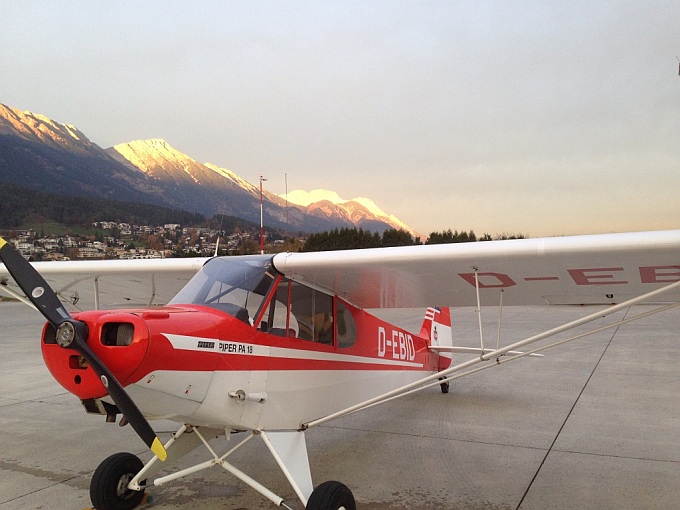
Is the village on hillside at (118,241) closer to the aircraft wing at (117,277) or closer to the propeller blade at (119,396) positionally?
the aircraft wing at (117,277)

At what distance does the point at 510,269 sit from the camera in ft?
14.7

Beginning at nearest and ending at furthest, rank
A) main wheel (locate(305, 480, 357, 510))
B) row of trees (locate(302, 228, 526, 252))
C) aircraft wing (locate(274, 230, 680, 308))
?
main wheel (locate(305, 480, 357, 510))
aircraft wing (locate(274, 230, 680, 308))
row of trees (locate(302, 228, 526, 252))

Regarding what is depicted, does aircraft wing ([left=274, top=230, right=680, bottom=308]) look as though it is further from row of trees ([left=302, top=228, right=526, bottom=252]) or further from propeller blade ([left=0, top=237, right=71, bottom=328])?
row of trees ([left=302, top=228, right=526, bottom=252])

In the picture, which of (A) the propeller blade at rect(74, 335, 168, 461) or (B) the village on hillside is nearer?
(A) the propeller blade at rect(74, 335, 168, 461)

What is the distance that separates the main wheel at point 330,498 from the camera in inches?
147

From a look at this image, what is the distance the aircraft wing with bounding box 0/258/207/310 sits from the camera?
18.2 feet

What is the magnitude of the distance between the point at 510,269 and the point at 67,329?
3255 millimetres

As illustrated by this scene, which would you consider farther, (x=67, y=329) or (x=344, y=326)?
(x=344, y=326)

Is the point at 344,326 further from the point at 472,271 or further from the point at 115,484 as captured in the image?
the point at 115,484

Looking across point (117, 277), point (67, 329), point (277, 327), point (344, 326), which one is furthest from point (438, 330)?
point (67, 329)

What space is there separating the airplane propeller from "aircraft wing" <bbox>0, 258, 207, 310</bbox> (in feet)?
6.94

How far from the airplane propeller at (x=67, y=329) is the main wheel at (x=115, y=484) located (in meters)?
1.36

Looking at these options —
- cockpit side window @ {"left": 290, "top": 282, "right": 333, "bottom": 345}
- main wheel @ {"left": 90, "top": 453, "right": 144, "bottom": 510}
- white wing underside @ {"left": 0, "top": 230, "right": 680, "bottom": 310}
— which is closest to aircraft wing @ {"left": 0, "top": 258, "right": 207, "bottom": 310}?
white wing underside @ {"left": 0, "top": 230, "right": 680, "bottom": 310}

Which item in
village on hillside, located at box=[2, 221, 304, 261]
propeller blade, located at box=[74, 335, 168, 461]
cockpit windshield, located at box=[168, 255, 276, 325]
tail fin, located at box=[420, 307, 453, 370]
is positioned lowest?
tail fin, located at box=[420, 307, 453, 370]
